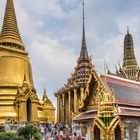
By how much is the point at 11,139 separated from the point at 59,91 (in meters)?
28.8

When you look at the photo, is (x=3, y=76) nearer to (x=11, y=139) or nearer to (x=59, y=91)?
(x=59, y=91)

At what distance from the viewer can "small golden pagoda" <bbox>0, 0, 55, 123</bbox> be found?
3238 cm

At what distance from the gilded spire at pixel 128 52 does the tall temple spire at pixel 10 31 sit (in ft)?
57.8

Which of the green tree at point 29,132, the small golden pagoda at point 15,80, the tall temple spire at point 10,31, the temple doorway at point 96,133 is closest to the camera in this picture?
the temple doorway at point 96,133

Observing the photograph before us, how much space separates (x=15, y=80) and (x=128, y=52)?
20.3m

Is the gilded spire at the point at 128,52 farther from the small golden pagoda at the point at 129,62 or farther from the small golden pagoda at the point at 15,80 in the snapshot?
the small golden pagoda at the point at 15,80

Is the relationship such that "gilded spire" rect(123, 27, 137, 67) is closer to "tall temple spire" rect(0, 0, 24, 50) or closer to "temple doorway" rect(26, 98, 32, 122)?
"tall temple spire" rect(0, 0, 24, 50)

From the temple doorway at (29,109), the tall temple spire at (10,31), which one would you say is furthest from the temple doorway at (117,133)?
the tall temple spire at (10,31)

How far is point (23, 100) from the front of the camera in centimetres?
3231

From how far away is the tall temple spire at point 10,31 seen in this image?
1446 inches

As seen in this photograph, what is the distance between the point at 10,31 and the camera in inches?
1471

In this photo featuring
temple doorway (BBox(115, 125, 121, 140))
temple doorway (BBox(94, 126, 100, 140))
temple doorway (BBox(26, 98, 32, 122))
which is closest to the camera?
temple doorway (BBox(115, 125, 121, 140))

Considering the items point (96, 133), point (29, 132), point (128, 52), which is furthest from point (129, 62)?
point (96, 133)

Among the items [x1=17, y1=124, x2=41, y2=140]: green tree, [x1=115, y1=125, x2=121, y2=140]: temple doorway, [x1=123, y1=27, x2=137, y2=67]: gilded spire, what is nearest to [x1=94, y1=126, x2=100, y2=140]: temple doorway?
[x1=115, y1=125, x2=121, y2=140]: temple doorway
